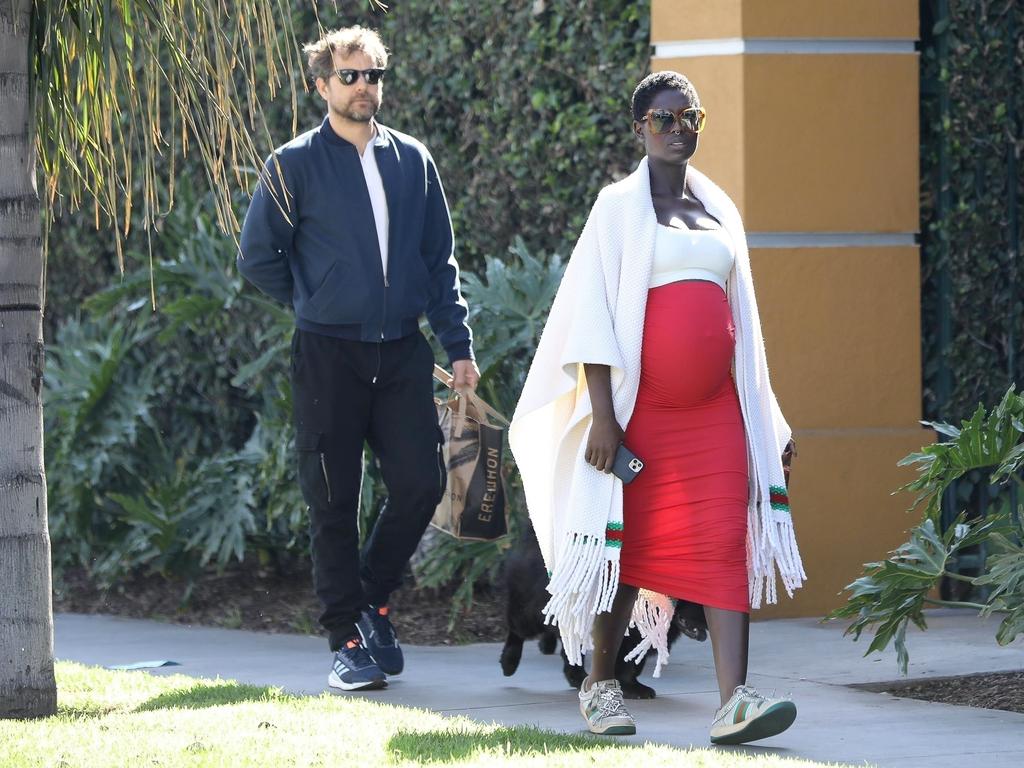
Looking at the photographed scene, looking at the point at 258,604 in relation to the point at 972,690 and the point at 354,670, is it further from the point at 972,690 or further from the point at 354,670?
the point at 972,690

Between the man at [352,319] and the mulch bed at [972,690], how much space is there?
1.83 meters

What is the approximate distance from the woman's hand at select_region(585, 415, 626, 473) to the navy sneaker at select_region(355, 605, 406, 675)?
1.62 m

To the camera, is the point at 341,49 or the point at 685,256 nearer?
the point at 685,256

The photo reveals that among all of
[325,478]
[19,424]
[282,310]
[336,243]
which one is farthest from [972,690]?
[282,310]

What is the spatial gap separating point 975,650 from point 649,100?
2.72 meters

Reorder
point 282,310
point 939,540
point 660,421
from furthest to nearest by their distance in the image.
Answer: point 282,310
point 939,540
point 660,421

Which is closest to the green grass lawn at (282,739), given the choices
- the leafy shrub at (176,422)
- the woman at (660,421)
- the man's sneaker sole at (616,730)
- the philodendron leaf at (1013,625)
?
the man's sneaker sole at (616,730)

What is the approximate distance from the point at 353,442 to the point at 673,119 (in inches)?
73.7

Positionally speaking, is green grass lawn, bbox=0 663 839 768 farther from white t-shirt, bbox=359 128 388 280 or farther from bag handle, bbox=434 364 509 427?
white t-shirt, bbox=359 128 388 280

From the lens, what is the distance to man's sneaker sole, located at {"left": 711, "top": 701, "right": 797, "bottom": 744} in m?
4.85

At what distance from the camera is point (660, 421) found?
17.3ft

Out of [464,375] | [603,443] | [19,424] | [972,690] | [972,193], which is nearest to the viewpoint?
[603,443]

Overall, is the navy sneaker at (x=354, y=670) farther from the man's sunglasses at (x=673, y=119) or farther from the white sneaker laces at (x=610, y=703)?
the man's sunglasses at (x=673, y=119)

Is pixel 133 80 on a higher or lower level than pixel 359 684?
higher
